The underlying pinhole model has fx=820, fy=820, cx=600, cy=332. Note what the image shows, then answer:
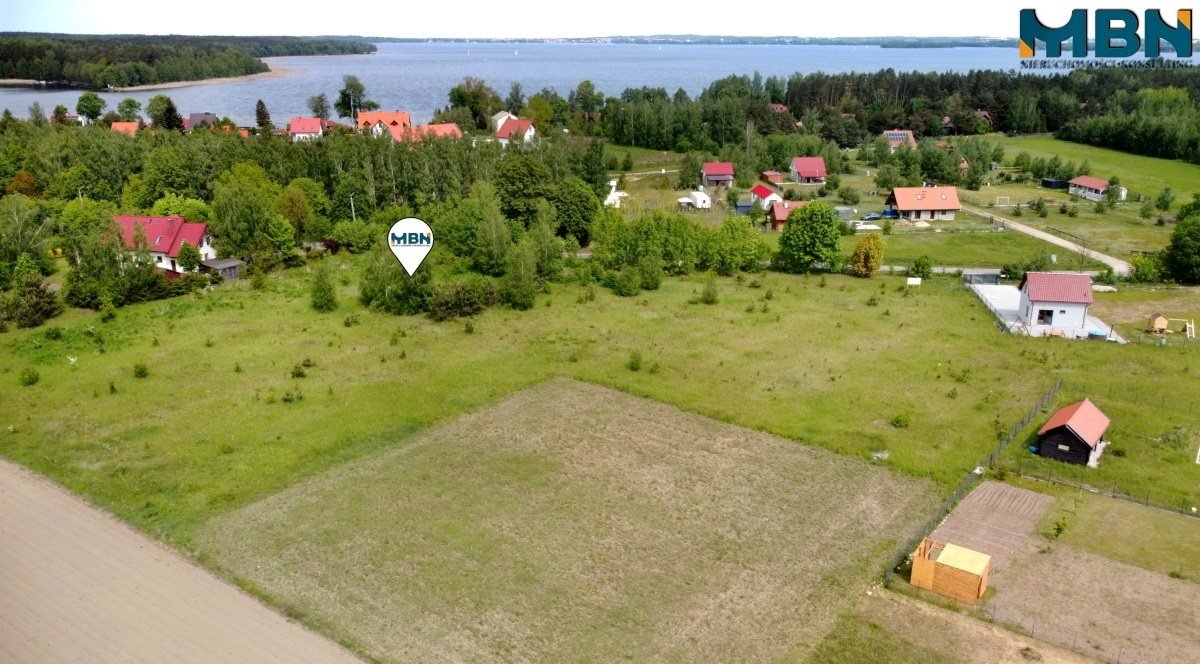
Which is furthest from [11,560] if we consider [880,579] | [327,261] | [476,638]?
[327,261]

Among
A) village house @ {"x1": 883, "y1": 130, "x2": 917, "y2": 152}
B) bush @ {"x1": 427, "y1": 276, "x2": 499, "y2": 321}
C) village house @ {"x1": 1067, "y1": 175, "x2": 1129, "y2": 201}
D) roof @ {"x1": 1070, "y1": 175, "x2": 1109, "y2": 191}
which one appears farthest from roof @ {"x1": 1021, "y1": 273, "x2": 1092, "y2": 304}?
village house @ {"x1": 883, "y1": 130, "x2": 917, "y2": 152}

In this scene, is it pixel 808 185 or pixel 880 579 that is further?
pixel 808 185

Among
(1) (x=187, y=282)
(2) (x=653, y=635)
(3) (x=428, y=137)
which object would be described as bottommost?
(2) (x=653, y=635)

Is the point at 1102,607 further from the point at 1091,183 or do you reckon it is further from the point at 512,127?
the point at 512,127

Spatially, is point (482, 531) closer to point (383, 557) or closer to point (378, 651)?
point (383, 557)

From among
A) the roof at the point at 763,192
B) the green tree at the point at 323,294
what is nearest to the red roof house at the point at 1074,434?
the green tree at the point at 323,294

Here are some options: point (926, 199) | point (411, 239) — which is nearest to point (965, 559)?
point (411, 239)

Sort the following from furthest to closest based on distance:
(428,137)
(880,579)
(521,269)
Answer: (428,137) → (521,269) → (880,579)
